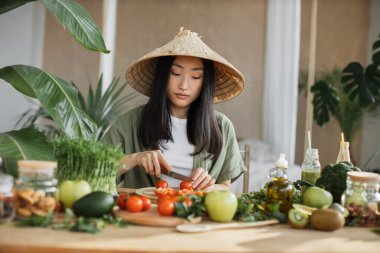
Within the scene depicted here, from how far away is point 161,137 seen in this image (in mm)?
2678

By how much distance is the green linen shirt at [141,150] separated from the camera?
2.66m

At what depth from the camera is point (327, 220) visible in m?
1.62

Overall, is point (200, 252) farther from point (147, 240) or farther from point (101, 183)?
point (101, 183)

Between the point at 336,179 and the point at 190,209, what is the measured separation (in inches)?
23.4

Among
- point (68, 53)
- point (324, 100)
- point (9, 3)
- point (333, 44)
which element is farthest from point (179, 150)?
point (333, 44)

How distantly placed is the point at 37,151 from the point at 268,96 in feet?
14.8

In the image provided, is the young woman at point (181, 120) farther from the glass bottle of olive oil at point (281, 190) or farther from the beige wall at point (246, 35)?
the beige wall at point (246, 35)

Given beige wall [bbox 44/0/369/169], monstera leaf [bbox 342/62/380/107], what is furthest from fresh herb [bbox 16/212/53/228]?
beige wall [bbox 44/0/369/169]

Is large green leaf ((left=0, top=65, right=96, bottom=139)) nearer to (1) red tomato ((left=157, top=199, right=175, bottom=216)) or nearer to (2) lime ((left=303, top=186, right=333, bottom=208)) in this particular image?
(1) red tomato ((left=157, top=199, right=175, bottom=216))

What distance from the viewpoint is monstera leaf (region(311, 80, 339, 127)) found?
5868 mm

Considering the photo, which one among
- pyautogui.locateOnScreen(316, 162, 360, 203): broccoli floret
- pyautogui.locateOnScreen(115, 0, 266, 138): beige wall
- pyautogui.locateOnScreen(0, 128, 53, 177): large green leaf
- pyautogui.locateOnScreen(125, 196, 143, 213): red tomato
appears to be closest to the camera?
pyautogui.locateOnScreen(125, 196, 143, 213): red tomato

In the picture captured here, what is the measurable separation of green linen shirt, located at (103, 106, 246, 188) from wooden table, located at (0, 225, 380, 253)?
107 centimetres

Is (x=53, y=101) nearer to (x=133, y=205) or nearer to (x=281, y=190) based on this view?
(x=133, y=205)

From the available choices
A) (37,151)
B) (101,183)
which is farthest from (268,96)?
(101,183)
